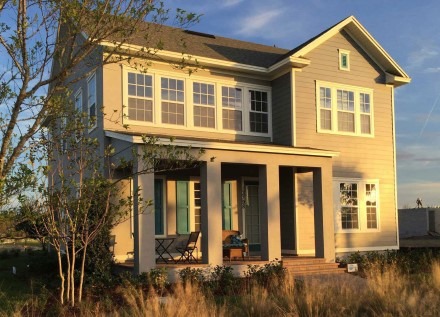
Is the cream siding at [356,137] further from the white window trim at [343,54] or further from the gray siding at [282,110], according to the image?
the gray siding at [282,110]

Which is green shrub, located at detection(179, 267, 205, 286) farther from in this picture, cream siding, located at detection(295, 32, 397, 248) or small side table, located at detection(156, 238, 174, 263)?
cream siding, located at detection(295, 32, 397, 248)

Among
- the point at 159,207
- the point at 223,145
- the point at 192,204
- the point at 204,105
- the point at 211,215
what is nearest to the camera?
the point at 211,215

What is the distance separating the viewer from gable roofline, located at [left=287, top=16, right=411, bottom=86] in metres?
16.0

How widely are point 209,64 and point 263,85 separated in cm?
229

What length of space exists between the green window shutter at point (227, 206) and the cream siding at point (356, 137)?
2.70 m

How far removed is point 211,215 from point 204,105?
417 cm

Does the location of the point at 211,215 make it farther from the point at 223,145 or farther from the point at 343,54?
the point at 343,54

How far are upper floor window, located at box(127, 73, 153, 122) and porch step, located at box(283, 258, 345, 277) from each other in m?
5.38

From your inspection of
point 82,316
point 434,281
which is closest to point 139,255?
point 82,316

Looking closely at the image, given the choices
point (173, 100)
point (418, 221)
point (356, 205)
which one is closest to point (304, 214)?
point (356, 205)

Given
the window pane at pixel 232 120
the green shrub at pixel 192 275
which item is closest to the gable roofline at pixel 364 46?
the window pane at pixel 232 120

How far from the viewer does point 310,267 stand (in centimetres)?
1320

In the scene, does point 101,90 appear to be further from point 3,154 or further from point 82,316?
point 3,154

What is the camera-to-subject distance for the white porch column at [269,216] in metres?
12.9
